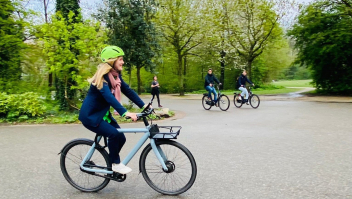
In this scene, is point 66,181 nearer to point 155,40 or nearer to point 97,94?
point 97,94

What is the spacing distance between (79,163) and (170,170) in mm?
1330

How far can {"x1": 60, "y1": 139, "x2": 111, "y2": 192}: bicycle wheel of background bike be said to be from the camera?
→ 4.01 meters

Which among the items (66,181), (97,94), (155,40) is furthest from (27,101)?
(155,40)

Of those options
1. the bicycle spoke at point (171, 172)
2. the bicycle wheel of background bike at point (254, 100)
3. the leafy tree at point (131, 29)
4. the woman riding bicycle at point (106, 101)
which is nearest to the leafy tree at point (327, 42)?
the bicycle wheel of background bike at point (254, 100)

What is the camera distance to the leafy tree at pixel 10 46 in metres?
11.3

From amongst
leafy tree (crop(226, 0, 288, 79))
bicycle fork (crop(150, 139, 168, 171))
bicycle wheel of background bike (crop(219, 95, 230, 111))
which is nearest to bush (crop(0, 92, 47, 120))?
bicycle wheel of background bike (crop(219, 95, 230, 111))

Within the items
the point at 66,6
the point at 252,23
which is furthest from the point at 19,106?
the point at 252,23

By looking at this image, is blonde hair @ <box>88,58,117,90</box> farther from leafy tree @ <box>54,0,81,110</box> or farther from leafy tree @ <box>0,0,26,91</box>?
leafy tree @ <box>0,0,26,91</box>

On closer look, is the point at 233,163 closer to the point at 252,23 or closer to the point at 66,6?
the point at 66,6

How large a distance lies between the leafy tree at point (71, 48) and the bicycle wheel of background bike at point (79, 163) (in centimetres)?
734

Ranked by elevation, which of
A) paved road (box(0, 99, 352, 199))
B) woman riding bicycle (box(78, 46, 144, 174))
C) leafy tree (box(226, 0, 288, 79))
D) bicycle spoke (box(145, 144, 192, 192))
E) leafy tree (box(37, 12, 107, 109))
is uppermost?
leafy tree (box(226, 0, 288, 79))

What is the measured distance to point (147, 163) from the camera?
388cm

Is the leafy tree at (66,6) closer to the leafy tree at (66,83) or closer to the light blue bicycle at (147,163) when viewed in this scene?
the leafy tree at (66,83)

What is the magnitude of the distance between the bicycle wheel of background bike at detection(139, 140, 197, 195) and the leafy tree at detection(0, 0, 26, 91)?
32.4 ft
